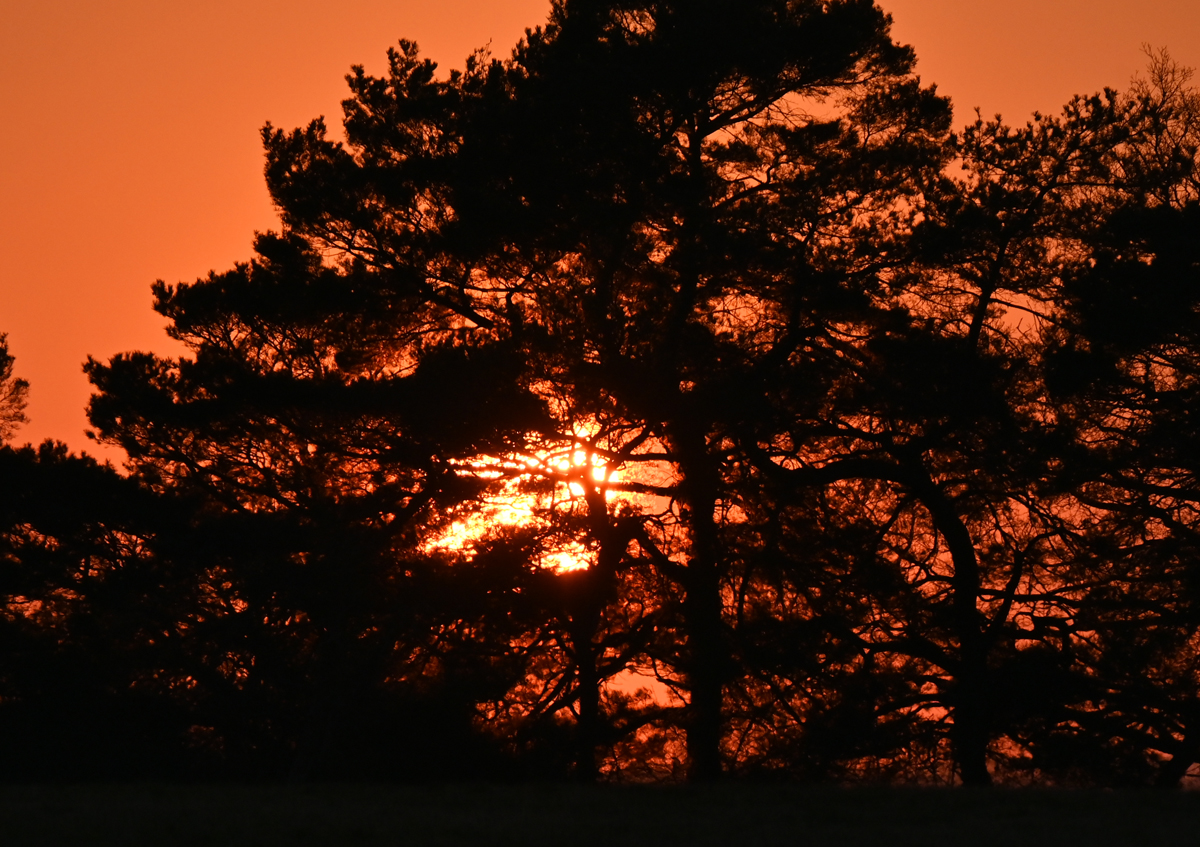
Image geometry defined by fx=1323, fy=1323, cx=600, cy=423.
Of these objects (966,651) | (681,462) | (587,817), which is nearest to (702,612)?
(681,462)

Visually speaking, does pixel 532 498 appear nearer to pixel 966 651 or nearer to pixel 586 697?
pixel 586 697

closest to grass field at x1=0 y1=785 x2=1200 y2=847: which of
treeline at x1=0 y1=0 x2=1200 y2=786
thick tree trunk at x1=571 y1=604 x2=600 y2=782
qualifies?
treeline at x1=0 y1=0 x2=1200 y2=786

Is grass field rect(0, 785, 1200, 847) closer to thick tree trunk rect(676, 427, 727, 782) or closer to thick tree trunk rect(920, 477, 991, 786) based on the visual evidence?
thick tree trunk rect(676, 427, 727, 782)

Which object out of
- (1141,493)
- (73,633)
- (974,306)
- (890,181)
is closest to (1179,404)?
(1141,493)

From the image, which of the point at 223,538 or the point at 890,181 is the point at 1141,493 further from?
the point at 223,538

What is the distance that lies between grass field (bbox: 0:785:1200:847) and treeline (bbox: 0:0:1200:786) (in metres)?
3.35

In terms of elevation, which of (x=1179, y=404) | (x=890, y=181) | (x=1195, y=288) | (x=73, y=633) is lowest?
(x=73, y=633)

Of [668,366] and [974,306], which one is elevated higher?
[974,306]

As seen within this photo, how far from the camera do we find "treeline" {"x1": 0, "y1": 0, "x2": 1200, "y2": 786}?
15336 millimetres

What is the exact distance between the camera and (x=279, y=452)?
18.0m

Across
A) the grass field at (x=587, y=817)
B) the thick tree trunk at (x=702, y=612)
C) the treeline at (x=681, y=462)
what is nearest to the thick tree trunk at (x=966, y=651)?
the treeline at (x=681, y=462)

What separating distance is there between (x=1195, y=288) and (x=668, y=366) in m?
6.11

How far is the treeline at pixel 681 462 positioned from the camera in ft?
50.3

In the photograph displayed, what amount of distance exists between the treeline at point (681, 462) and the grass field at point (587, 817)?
132 inches
